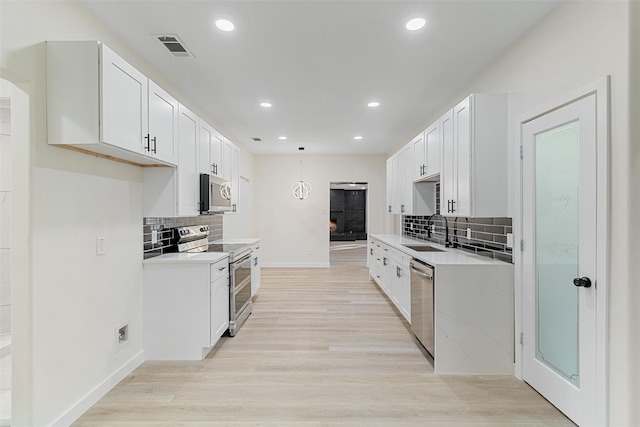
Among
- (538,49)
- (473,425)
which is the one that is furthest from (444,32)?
(473,425)

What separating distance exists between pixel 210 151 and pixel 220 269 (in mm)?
1424

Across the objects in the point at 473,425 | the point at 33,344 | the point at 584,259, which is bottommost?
the point at 473,425

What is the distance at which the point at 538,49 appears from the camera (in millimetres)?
2350

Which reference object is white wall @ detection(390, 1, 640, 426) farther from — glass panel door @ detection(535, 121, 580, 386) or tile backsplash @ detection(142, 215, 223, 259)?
tile backsplash @ detection(142, 215, 223, 259)

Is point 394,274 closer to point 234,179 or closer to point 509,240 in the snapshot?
point 509,240

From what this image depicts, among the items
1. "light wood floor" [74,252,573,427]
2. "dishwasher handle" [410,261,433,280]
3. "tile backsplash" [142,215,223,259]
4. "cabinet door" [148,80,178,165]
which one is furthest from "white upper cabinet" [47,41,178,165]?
"dishwasher handle" [410,261,433,280]

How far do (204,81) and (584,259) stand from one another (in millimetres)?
3615

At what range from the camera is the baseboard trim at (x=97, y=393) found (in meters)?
1.99

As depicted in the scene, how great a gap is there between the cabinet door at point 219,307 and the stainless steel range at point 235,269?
79 mm

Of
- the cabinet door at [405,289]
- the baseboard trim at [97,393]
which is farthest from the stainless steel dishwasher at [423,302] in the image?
the baseboard trim at [97,393]

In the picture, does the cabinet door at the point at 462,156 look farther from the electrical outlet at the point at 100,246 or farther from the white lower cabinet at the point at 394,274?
the electrical outlet at the point at 100,246

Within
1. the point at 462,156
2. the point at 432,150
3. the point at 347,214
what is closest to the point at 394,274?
the point at 432,150

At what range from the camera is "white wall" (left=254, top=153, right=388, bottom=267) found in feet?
25.1

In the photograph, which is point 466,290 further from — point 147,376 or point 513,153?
point 147,376
